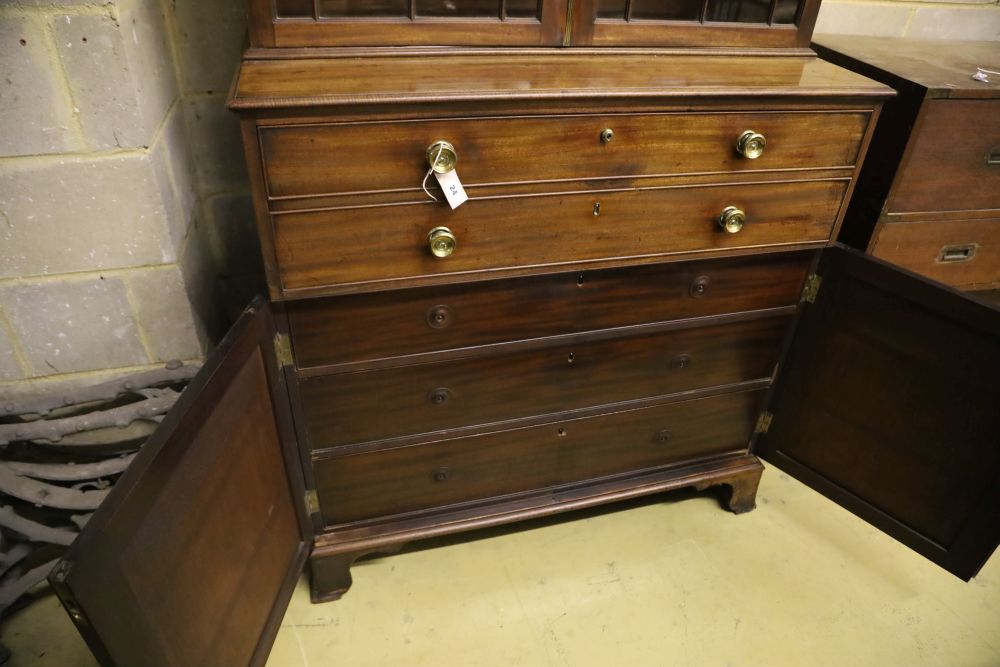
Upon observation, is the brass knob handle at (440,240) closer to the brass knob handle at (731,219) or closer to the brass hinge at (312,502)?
the brass knob handle at (731,219)

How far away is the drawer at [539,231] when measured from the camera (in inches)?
46.3

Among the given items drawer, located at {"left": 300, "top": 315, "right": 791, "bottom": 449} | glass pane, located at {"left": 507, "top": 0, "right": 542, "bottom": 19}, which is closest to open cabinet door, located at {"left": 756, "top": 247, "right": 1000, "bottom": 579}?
drawer, located at {"left": 300, "top": 315, "right": 791, "bottom": 449}

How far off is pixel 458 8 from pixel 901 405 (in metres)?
1.34

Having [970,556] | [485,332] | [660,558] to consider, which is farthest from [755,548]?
[485,332]

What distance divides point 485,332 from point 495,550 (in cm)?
75

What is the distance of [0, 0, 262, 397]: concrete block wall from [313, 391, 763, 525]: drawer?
508 mm

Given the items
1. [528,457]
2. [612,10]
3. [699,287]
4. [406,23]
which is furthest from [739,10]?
[528,457]

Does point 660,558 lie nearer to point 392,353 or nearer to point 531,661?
point 531,661

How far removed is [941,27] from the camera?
6.63 feet

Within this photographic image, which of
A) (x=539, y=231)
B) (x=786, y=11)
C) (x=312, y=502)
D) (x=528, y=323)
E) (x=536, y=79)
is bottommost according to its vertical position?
(x=312, y=502)

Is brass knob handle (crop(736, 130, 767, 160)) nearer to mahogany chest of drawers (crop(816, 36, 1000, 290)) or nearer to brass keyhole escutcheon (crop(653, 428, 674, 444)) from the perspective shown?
mahogany chest of drawers (crop(816, 36, 1000, 290))

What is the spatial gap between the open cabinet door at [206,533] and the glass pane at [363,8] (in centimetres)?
57

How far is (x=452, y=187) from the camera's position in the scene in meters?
1.16

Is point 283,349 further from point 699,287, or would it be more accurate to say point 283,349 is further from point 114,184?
point 699,287
